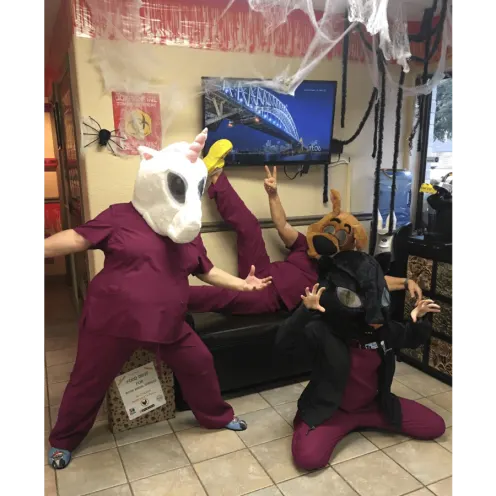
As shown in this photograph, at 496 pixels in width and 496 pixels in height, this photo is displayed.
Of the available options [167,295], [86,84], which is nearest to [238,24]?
[86,84]

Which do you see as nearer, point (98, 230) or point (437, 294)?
point (98, 230)

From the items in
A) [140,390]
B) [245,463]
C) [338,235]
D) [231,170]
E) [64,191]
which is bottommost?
[245,463]

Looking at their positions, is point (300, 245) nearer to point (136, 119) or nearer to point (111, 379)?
point (136, 119)

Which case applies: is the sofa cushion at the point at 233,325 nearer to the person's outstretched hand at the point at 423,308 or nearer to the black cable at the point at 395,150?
the person's outstretched hand at the point at 423,308

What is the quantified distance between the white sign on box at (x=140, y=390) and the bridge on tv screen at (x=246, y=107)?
1285 mm

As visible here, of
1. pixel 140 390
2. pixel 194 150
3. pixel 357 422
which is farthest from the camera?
pixel 140 390

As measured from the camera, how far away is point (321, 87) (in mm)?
2537

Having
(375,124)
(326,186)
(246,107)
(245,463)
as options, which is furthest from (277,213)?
(245,463)

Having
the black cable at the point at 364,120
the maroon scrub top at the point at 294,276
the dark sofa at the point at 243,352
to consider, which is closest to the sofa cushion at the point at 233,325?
the dark sofa at the point at 243,352

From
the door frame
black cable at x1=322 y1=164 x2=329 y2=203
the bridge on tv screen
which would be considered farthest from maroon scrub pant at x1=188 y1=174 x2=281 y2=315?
the door frame

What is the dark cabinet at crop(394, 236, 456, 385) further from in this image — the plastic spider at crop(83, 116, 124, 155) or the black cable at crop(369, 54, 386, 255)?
the plastic spider at crop(83, 116, 124, 155)

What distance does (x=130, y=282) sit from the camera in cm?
175

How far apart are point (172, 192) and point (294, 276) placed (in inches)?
38.6
